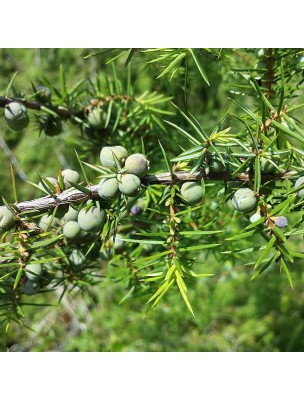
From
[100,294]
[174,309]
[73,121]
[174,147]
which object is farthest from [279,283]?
[73,121]

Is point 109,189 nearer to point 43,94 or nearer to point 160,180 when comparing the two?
point 160,180

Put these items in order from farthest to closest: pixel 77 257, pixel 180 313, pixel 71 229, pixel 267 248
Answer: pixel 180 313, pixel 77 257, pixel 71 229, pixel 267 248

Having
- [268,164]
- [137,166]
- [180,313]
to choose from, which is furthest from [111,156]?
[180,313]

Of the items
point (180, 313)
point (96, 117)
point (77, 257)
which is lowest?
point (180, 313)

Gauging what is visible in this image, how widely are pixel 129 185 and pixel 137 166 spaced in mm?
20

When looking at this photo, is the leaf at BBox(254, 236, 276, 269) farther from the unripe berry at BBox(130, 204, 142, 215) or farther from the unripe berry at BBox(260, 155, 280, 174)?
the unripe berry at BBox(130, 204, 142, 215)

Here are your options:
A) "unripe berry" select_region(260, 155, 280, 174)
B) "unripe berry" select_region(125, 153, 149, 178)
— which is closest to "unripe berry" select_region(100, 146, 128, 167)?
"unripe berry" select_region(125, 153, 149, 178)

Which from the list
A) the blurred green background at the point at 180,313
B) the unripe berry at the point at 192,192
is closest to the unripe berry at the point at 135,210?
the unripe berry at the point at 192,192

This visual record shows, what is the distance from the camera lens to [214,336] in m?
1.35

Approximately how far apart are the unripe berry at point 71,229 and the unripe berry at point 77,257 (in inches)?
3.7

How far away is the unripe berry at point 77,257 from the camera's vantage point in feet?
1.95

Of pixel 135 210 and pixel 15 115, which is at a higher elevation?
pixel 15 115

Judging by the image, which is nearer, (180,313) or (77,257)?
(77,257)

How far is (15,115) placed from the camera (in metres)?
0.57
